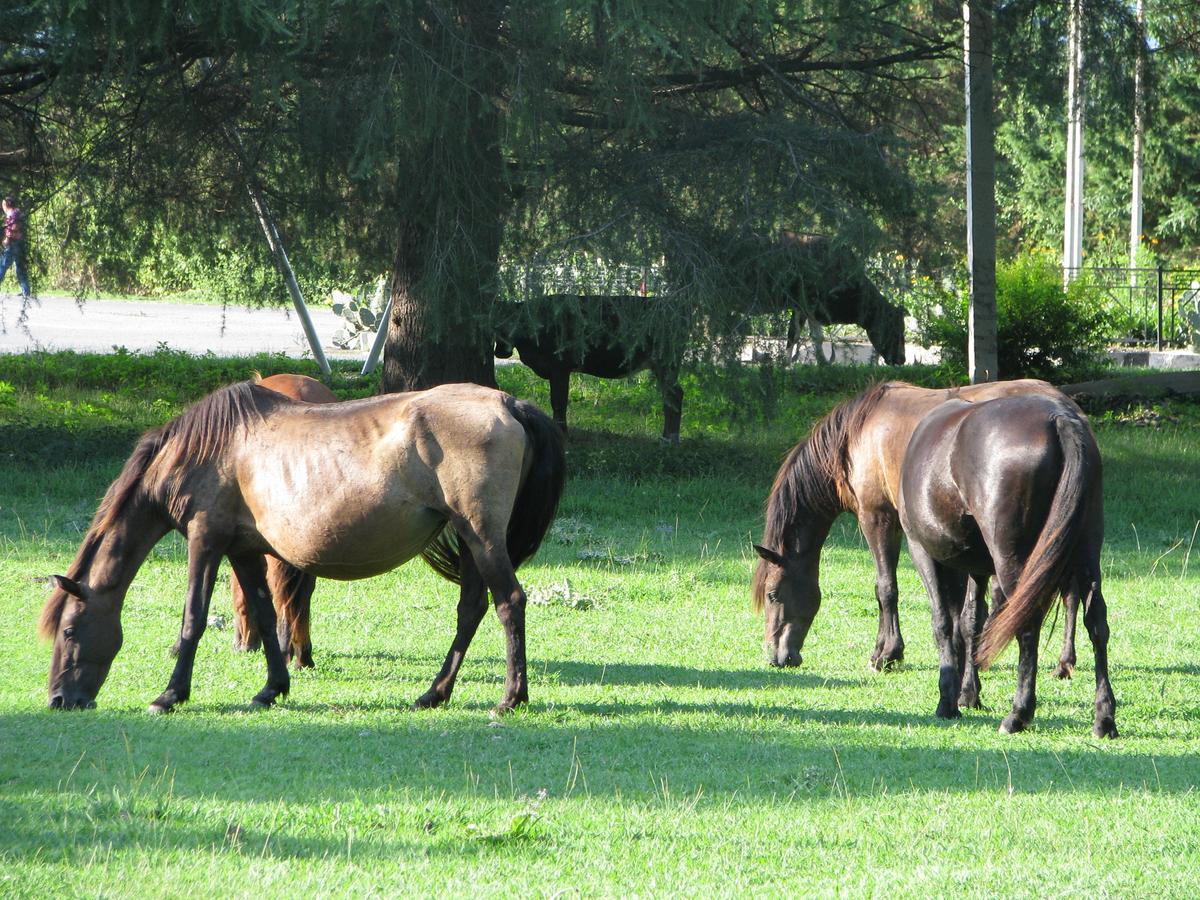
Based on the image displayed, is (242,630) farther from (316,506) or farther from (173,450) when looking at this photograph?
(316,506)

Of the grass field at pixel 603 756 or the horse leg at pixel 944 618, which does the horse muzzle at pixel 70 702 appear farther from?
the horse leg at pixel 944 618

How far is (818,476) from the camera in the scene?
8.66 m

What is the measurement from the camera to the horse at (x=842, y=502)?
320 inches

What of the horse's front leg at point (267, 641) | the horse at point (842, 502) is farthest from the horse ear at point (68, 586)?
the horse at point (842, 502)

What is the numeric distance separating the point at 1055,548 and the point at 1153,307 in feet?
69.1

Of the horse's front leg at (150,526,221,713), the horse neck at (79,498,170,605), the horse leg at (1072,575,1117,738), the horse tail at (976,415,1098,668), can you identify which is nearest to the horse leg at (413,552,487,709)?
the horse's front leg at (150,526,221,713)

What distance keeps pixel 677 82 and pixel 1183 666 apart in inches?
319

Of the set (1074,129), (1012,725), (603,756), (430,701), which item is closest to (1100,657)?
(1012,725)

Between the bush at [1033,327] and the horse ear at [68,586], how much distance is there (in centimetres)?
1282

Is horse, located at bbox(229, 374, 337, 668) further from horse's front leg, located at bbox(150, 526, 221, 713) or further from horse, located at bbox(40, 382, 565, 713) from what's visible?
horse's front leg, located at bbox(150, 526, 221, 713)

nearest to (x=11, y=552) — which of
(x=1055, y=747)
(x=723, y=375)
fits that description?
(x=723, y=375)

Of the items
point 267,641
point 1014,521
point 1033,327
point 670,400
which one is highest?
point 1033,327

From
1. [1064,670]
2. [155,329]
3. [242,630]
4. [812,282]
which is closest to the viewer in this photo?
[1064,670]

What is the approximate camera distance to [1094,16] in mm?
13633
